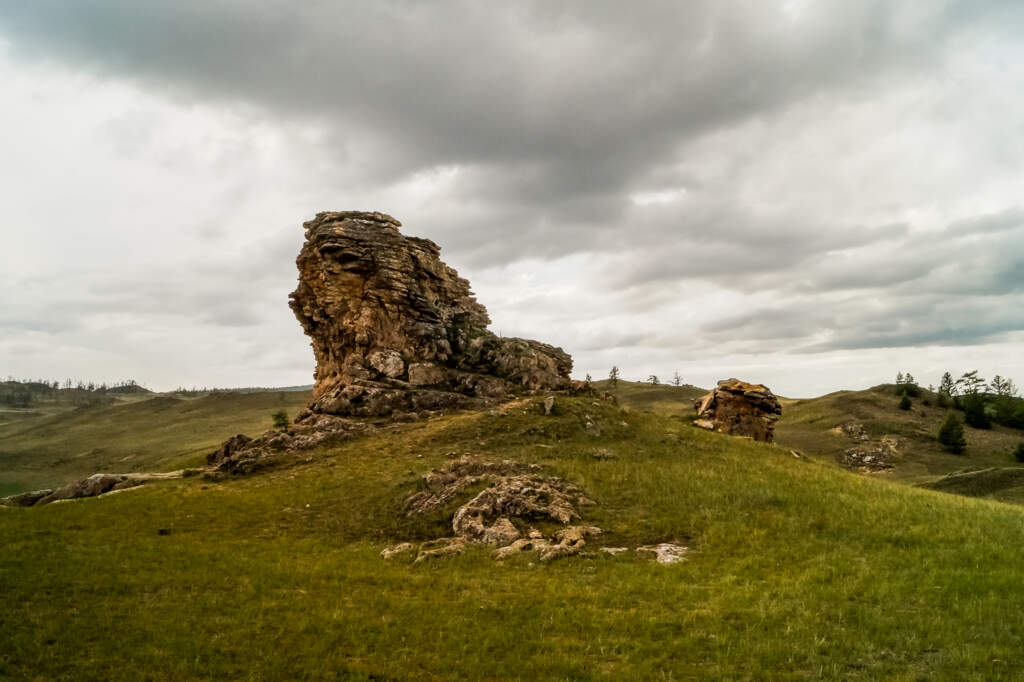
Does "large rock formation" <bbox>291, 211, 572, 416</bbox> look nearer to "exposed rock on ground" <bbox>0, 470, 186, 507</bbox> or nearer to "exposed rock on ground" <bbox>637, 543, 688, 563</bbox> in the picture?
"exposed rock on ground" <bbox>0, 470, 186, 507</bbox>

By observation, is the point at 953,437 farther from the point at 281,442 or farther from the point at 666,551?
the point at 281,442

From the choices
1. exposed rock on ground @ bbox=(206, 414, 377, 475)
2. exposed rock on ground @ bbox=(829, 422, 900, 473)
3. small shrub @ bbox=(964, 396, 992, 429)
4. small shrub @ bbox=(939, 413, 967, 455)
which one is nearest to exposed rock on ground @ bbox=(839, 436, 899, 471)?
exposed rock on ground @ bbox=(829, 422, 900, 473)

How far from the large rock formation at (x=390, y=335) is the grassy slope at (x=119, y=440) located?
38712 mm

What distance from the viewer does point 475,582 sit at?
18781 mm

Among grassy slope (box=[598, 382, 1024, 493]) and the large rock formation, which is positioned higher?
the large rock formation

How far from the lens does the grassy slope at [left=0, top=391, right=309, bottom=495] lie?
11088 cm

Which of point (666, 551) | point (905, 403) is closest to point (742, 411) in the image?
point (666, 551)

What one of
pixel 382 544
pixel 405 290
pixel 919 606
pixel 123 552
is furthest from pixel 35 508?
pixel 919 606

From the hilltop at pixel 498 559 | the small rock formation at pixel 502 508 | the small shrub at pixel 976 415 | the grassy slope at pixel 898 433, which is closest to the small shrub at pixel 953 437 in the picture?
the grassy slope at pixel 898 433

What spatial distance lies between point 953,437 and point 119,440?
19117 cm

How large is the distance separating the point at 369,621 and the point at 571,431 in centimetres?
3014

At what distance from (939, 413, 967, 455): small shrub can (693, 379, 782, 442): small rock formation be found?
5623 centimetres

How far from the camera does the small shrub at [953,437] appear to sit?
93.9m

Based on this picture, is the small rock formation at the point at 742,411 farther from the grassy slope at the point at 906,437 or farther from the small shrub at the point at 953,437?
the small shrub at the point at 953,437
